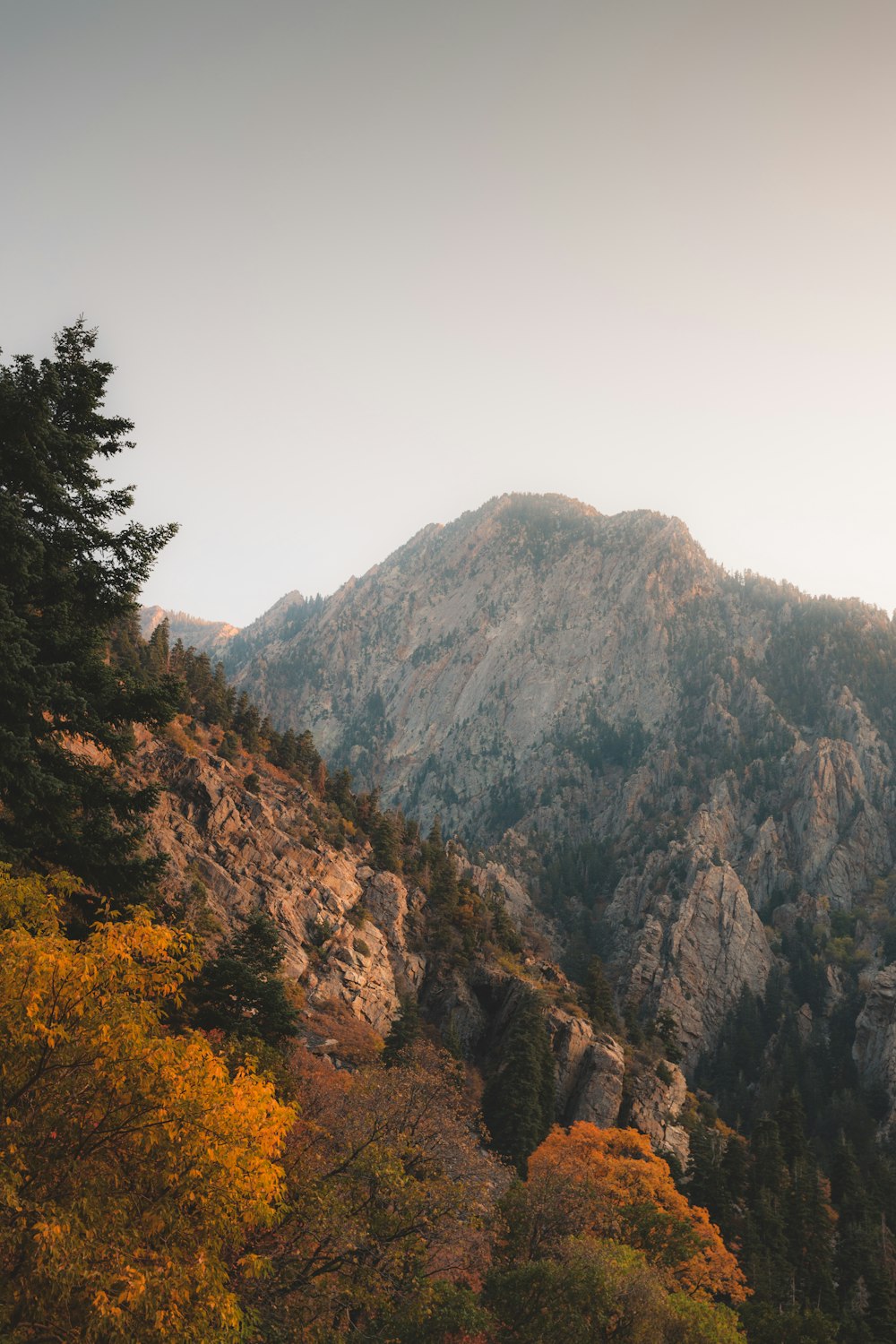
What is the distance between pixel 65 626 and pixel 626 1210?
41.6 meters

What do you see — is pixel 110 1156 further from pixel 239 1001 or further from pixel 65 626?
pixel 239 1001

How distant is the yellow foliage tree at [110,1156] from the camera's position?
35.1 feet

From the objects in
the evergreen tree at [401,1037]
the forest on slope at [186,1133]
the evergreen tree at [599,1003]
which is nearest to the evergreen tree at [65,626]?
the forest on slope at [186,1133]

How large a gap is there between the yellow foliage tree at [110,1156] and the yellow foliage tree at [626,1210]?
90.7ft

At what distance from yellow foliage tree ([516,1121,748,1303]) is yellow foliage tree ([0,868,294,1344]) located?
27634 mm

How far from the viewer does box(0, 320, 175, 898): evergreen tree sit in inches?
789

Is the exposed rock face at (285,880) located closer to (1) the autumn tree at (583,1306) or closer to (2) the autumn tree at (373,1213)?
(2) the autumn tree at (373,1213)

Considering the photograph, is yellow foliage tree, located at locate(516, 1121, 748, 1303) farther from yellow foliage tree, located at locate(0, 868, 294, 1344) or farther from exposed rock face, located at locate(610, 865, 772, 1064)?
exposed rock face, located at locate(610, 865, 772, 1064)

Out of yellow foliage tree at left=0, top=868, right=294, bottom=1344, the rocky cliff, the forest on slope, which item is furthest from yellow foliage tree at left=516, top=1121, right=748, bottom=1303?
yellow foliage tree at left=0, top=868, right=294, bottom=1344

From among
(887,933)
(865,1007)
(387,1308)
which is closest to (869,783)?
(887,933)

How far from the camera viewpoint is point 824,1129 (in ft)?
391

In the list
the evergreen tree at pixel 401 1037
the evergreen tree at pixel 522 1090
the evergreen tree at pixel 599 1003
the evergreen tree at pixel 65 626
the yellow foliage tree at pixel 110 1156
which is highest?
the evergreen tree at pixel 65 626

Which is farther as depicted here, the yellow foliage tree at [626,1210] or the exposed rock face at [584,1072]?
the exposed rock face at [584,1072]

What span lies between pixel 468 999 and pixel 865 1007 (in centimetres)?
9223
